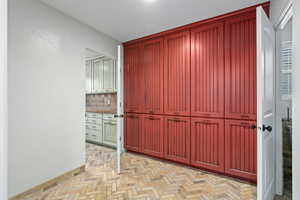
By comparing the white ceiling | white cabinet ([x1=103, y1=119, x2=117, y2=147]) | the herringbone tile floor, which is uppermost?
the white ceiling

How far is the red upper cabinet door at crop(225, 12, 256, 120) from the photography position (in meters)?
2.23

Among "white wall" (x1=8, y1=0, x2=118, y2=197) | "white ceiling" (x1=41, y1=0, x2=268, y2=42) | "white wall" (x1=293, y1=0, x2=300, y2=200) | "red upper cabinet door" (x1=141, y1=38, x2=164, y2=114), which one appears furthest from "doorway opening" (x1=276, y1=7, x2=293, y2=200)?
"white wall" (x1=8, y1=0, x2=118, y2=197)

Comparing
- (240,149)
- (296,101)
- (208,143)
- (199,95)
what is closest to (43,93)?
(199,95)

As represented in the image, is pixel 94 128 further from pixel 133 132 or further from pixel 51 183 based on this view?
pixel 51 183

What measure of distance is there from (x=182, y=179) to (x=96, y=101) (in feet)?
12.1

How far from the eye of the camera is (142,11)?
2.37 meters

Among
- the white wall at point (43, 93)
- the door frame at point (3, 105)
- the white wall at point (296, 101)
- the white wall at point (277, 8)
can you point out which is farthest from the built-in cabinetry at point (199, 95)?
the door frame at point (3, 105)

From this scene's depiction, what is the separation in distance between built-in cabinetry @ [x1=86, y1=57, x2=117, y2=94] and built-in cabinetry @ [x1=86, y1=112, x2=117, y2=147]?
0.76 meters

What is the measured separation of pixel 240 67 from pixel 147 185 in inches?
89.7

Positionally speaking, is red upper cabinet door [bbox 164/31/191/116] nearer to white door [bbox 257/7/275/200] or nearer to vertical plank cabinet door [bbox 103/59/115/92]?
white door [bbox 257/7/275/200]

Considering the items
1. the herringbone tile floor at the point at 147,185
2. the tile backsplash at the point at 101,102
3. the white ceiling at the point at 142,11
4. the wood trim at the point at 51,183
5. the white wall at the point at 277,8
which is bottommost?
the herringbone tile floor at the point at 147,185

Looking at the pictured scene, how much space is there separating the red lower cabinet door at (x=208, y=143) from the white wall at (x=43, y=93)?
6.66 ft

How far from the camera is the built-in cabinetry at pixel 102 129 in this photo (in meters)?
3.85

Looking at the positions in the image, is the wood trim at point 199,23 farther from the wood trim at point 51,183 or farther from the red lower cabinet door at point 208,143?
the wood trim at point 51,183
